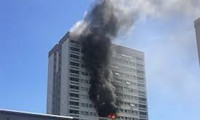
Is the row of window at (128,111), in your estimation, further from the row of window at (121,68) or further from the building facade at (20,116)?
the building facade at (20,116)

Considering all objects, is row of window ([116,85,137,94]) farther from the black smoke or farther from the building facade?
the building facade

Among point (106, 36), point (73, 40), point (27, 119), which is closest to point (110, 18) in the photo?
point (106, 36)

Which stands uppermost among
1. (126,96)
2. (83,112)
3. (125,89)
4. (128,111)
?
(125,89)

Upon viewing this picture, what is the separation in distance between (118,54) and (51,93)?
40.0m

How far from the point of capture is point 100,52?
179750mm

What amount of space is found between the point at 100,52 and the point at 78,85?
62.2 ft

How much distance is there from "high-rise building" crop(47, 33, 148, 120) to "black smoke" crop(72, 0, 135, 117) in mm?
3979

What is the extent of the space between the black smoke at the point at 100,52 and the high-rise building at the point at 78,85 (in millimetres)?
3979

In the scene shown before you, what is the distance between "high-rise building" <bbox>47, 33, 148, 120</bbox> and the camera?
17000 cm

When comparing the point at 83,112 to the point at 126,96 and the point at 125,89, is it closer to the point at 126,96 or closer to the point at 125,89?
the point at 126,96

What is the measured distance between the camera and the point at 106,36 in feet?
589

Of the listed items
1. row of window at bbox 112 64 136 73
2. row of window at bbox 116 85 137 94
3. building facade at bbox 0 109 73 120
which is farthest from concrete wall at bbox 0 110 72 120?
row of window at bbox 112 64 136 73

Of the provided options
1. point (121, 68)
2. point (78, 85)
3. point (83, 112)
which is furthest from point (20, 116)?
point (121, 68)

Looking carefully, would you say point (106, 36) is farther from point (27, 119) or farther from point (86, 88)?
point (27, 119)
